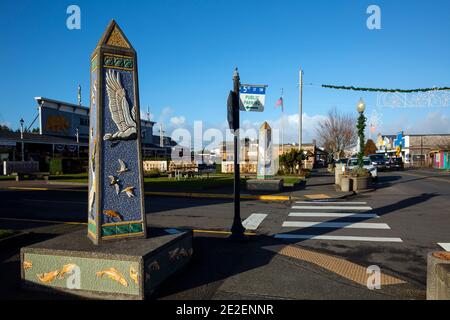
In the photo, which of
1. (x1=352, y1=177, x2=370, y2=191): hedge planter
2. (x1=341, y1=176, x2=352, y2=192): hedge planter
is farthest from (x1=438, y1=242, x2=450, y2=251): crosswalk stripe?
(x1=352, y1=177, x2=370, y2=191): hedge planter

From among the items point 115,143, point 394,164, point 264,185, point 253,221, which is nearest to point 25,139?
point 264,185

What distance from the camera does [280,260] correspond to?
5754 millimetres

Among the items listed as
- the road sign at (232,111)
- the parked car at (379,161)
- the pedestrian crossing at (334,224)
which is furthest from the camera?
the parked car at (379,161)

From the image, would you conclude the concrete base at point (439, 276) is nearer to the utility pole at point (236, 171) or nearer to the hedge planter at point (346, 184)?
the utility pole at point (236, 171)

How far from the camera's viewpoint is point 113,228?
184 inches

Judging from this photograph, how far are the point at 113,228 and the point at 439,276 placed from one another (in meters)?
4.12

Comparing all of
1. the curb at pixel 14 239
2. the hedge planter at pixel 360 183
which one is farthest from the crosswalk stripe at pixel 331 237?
the hedge planter at pixel 360 183

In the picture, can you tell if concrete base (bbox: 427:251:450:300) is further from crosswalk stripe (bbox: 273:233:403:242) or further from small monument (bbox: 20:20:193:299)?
crosswalk stripe (bbox: 273:233:403:242)

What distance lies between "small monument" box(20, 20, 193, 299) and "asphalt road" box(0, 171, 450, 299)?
25.7 inches

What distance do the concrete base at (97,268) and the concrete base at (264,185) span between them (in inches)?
494

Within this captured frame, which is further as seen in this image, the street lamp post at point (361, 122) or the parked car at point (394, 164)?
the parked car at point (394, 164)

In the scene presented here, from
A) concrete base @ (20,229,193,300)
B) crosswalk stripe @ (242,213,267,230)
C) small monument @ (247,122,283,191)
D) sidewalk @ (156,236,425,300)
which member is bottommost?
crosswalk stripe @ (242,213,267,230)

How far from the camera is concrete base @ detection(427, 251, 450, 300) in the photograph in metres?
3.41

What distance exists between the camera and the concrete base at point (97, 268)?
397 centimetres
